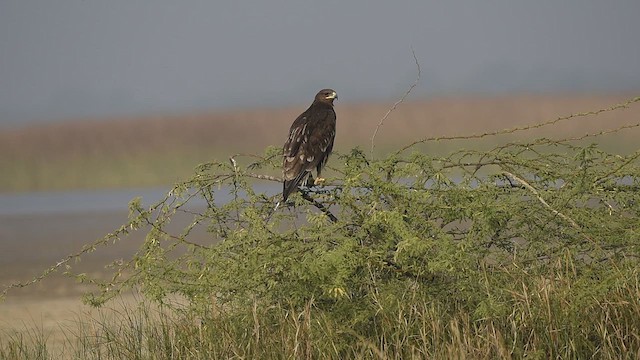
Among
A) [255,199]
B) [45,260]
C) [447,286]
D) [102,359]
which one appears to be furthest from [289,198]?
[45,260]

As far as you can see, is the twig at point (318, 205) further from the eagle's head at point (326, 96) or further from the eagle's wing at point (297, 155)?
the eagle's head at point (326, 96)

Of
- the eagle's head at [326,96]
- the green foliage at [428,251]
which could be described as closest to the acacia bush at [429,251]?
the green foliage at [428,251]

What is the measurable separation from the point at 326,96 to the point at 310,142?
1264 mm

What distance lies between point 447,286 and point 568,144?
1384 mm

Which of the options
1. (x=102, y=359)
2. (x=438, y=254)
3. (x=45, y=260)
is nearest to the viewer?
(x=438, y=254)

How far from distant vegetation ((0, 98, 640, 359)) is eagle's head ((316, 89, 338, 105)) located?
2.41m

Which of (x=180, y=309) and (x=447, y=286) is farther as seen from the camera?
(x=180, y=309)

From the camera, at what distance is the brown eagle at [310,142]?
7375 millimetres

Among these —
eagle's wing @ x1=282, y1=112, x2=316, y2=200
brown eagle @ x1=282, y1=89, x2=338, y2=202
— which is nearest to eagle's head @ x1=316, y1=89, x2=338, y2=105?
brown eagle @ x1=282, y1=89, x2=338, y2=202

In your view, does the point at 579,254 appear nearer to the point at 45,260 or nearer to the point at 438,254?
the point at 438,254

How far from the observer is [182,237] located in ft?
→ 22.1

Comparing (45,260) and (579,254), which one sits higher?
(579,254)

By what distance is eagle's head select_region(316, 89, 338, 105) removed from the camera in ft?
30.7

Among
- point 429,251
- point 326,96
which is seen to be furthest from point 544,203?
point 326,96
